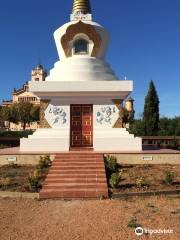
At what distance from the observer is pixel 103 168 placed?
14836 millimetres

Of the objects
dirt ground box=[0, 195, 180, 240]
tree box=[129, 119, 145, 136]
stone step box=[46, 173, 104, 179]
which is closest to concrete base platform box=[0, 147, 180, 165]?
stone step box=[46, 173, 104, 179]

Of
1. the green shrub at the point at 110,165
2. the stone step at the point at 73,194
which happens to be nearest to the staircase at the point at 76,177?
the stone step at the point at 73,194

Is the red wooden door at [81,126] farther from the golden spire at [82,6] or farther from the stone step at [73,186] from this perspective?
the golden spire at [82,6]

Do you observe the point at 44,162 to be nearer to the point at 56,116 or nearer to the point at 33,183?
the point at 33,183

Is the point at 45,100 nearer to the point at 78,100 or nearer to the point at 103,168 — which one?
the point at 78,100

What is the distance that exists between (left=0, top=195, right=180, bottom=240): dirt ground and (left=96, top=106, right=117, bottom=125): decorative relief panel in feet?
25.1

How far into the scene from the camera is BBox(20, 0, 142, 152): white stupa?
18.2m

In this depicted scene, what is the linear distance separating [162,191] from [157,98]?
25634mm

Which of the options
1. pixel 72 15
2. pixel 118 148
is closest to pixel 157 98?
pixel 72 15

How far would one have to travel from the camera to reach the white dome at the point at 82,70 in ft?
64.8

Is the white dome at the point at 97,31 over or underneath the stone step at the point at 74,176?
over

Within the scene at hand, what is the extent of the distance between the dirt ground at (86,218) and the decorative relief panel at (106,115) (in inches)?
301

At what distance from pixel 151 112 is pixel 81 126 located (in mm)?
18181

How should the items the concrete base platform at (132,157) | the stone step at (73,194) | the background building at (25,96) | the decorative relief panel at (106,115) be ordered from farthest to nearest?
the background building at (25,96)
the decorative relief panel at (106,115)
the concrete base platform at (132,157)
the stone step at (73,194)
